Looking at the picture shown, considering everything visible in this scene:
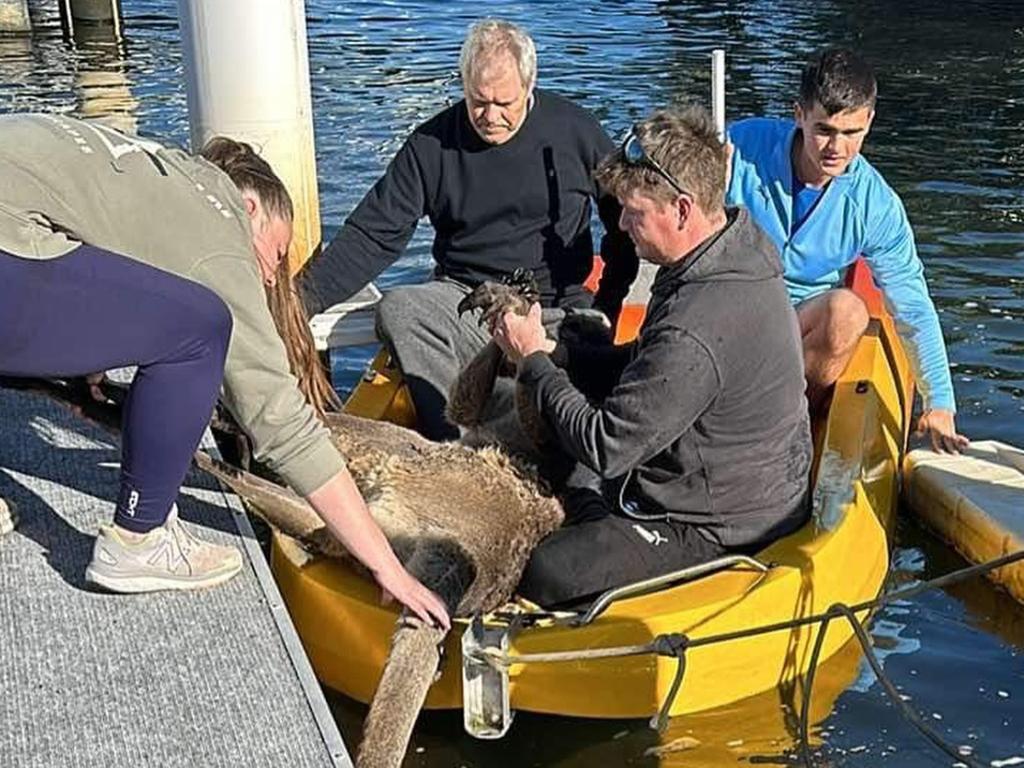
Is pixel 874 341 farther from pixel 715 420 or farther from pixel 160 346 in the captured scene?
pixel 160 346

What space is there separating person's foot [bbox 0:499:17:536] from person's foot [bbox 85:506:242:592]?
1.05ft

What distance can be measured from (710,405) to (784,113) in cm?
992

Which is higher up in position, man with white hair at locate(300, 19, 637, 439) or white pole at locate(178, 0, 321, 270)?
white pole at locate(178, 0, 321, 270)

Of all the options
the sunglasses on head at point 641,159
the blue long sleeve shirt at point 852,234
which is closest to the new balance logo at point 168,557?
the sunglasses on head at point 641,159

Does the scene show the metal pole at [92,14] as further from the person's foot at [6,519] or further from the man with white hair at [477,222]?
the person's foot at [6,519]

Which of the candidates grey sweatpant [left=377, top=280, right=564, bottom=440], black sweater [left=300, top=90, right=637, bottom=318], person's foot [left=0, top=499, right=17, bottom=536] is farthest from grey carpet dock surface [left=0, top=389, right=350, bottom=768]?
black sweater [left=300, top=90, right=637, bottom=318]

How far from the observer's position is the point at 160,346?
3336mm

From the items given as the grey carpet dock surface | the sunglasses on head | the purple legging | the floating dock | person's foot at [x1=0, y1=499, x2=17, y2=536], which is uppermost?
the sunglasses on head

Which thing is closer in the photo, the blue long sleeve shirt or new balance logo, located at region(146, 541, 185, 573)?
new balance logo, located at region(146, 541, 185, 573)

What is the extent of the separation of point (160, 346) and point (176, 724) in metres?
0.85

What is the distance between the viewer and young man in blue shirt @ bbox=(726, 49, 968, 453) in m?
5.29

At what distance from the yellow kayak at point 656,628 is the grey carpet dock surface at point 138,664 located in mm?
299

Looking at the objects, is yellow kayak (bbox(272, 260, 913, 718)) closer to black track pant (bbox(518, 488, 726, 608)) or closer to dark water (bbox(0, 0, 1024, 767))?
black track pant (bbox(518, 488, 726, 608))

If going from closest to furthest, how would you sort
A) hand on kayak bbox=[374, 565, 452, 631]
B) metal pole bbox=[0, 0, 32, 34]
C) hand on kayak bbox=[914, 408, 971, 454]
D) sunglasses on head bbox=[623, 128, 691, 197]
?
hand on kayak bbox=[374, 565, 452, 631], sunglasses on head bbox=[623, 128, 691, 197], hand on kayak bbox=[914, 408, 971, 454], metal pole bbox=[0, 0, 32, 34]
